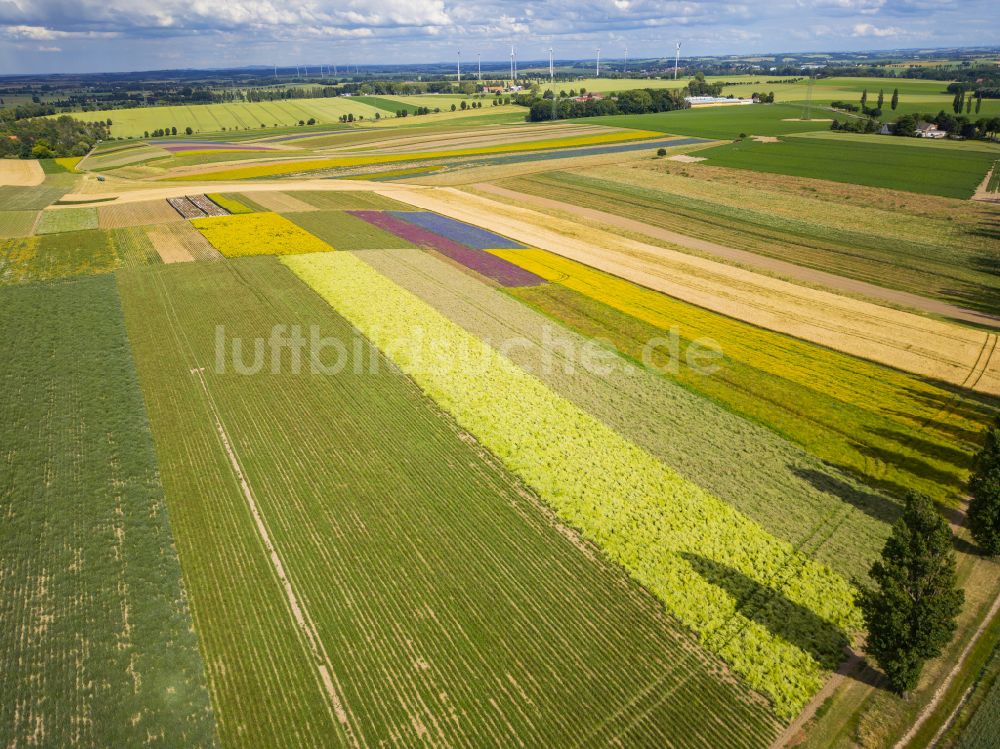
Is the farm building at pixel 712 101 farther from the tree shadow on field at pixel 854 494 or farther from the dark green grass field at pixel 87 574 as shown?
the dark green grass field at pixel 87 574

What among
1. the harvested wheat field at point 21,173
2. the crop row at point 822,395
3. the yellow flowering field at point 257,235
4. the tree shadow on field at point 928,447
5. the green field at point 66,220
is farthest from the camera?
the harvested wheat field at point 21,173

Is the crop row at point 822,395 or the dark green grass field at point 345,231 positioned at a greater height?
the dark green grass field at point 345,231

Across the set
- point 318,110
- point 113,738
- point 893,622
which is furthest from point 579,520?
point 318,110

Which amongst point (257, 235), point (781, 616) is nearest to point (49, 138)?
point (257, 235)

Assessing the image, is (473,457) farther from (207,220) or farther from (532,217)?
(207,220)

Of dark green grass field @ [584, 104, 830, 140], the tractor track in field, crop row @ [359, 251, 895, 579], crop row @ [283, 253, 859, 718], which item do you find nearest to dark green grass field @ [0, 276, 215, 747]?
crop row @ [283, 253, 859, 718]

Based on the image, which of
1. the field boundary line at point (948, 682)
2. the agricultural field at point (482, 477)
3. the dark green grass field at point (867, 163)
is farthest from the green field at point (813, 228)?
the field boundary line at point (948, 682)

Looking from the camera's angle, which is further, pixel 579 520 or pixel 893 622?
pixel 579 520
